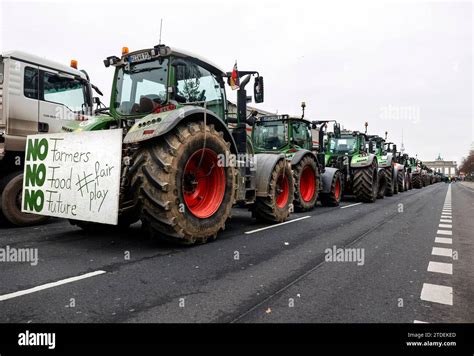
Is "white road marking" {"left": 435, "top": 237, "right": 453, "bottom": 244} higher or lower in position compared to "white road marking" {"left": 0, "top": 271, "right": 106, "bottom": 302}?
higher

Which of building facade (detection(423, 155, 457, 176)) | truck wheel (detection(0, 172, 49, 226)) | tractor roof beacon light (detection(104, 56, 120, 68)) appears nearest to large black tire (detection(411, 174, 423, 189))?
tractor roof beacon light (detection(104, 56, 120, 68))

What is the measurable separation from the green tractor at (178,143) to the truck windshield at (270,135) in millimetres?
3286

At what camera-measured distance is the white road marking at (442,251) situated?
4500 millimetres

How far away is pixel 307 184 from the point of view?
960 cm

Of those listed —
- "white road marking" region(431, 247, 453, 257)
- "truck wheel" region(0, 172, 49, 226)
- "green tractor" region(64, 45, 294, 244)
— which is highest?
"green tractor" region(64, 45, 294, 244)

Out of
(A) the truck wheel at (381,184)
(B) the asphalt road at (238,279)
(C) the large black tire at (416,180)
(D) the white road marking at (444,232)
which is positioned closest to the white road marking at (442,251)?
(B) the asphalt road at (238,279)

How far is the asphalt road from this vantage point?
2.44 metres

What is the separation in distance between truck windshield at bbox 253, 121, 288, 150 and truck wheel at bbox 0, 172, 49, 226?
20.3 ft

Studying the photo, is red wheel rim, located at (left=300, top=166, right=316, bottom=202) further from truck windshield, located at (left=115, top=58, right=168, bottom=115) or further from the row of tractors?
truck windshield, located at (left=115, top=58, right=168, bottom=115)

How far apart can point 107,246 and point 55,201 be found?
909 millimetres

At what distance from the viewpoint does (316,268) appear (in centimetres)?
369

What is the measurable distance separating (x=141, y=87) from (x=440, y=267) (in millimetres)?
→ 4844

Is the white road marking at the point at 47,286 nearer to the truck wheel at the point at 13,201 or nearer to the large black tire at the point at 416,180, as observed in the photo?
the truck wheel at the point at 13,201
